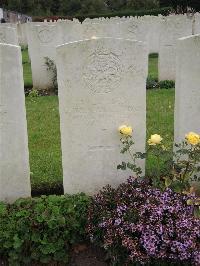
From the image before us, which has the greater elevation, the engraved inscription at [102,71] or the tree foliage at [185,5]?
the tree foliage at [185,5]

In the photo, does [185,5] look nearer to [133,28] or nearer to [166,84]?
[133,28]

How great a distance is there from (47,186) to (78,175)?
2.63ft

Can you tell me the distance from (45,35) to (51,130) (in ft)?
14.7

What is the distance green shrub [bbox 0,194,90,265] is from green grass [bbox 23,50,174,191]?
948 millimetres

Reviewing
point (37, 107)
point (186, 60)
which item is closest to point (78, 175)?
point (186, 60)

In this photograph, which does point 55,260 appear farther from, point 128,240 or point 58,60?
point 58,60

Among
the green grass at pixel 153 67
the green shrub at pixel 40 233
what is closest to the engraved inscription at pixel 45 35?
the green grass at pixel 153 67

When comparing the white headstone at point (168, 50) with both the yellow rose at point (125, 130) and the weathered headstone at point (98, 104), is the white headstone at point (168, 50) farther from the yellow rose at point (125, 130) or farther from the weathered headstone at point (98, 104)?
the yellow rose at point (125, 130)

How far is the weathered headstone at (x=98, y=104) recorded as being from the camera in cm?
416

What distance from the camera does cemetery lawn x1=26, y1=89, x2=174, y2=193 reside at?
17.6 feet

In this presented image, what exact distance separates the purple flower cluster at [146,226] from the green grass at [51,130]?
1.57 ft

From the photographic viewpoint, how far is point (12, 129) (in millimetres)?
4336

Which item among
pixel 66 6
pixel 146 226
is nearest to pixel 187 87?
pixel 146 226

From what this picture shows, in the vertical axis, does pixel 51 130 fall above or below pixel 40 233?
above
